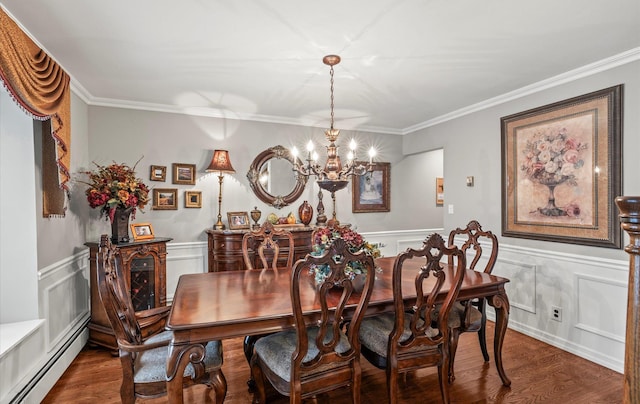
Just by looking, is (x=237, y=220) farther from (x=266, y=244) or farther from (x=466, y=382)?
(x=466, y=382)

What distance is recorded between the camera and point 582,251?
2936 mm

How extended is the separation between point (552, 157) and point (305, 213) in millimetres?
2754

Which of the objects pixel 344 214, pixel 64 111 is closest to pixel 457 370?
pixel 344 214

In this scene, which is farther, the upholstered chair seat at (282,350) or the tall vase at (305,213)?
the tall vase at (305,213)

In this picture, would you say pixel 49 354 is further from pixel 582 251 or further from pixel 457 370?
pixel 582 251

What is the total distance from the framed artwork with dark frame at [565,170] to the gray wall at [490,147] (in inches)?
2.5

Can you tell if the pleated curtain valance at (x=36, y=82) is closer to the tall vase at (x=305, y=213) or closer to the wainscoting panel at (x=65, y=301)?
the wainscoting panel at (x=65, y=301)

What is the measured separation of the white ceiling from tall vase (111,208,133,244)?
121 cm

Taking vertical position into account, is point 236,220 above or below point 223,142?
below

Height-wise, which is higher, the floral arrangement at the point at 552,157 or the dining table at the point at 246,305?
the floral arrangement at the point at 552,157

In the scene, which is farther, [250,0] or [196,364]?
[250,0]

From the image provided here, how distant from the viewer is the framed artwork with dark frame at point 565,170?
2713 mm

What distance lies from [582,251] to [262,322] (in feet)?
9.42

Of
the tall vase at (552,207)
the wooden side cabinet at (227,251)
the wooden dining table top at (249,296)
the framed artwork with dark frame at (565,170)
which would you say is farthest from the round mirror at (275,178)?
the tall vase at (552,207)
